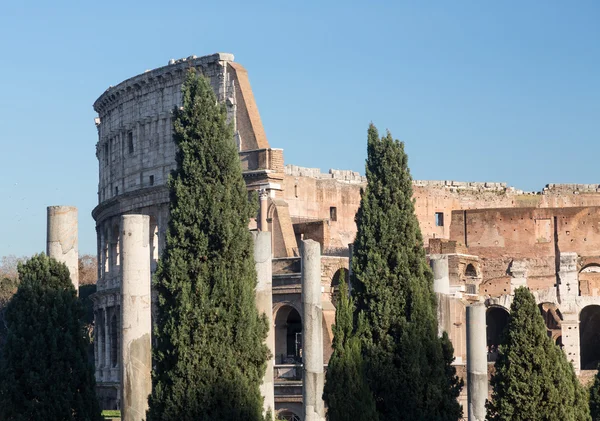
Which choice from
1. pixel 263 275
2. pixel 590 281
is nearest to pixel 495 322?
pixel 590 281

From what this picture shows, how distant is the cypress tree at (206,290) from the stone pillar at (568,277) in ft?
82.8

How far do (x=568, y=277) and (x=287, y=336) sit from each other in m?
10.7

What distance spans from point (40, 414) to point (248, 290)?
11.4 ft

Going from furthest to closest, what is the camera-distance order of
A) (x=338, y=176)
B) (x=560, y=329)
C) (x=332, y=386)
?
(x=338, y=176) < (x=560, y=329) < (x=332, y=386)

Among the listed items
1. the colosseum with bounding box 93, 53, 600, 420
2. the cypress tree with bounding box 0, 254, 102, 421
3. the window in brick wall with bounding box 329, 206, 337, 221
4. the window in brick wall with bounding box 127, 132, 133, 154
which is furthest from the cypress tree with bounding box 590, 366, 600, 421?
the window in brick wall with bounding box 127, 132, 133, 154

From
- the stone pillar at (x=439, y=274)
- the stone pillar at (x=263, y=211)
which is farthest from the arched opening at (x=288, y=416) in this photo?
the stone pillar at (x=439, y=274)

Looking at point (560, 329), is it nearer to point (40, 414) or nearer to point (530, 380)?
point (530, 380)

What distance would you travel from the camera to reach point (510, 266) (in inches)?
1682

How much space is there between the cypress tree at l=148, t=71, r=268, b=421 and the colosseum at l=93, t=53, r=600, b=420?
18.6 metres

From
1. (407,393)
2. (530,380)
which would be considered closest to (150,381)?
Answer: (407,393)

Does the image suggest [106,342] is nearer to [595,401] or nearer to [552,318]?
[552,318]

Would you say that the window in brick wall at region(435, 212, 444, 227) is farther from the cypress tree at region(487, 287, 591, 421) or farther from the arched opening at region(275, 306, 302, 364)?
the cypress tree at region(487, 287, 591, 421)

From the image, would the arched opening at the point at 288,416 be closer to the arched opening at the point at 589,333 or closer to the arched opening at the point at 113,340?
the arched opening at the point at 113,340

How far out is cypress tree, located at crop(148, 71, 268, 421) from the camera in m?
17.1
